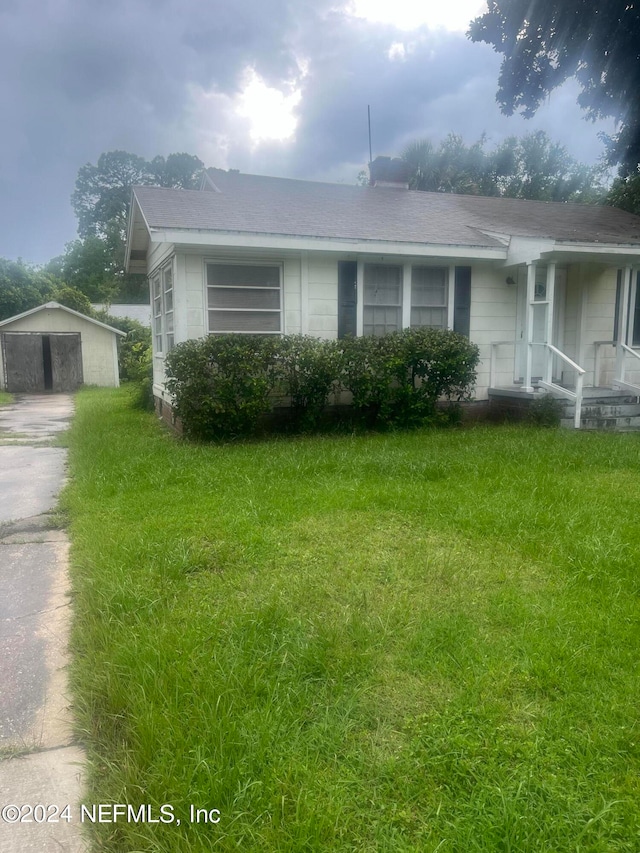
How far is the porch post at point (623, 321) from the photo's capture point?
969cm

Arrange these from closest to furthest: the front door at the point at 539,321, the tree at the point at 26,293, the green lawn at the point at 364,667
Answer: the green lawn at the point at 364,667 < the front door at the point at 539,321 < the tree at the point at 26,293

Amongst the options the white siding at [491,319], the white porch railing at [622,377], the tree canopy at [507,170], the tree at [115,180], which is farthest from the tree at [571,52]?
the tree at [115,180]

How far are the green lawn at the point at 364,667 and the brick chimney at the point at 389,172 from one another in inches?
424

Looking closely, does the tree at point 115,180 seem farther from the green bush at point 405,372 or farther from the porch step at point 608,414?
the porch step at point 608,414

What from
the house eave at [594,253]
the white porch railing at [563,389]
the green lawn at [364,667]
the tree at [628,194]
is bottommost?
the green lawn at [364,667]

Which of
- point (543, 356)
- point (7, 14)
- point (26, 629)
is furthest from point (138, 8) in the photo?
point (26, 629)

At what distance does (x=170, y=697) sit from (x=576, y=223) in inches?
466

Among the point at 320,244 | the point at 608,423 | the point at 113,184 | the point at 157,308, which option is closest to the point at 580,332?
the point at 608,423

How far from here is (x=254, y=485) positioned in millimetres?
5512

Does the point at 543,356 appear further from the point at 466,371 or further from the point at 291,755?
the point at 291,755

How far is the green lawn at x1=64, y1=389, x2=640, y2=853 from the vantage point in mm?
1836

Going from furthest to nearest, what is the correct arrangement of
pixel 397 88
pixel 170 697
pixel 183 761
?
pixel 397 88 → pixel 170 697 → pixel 183 761

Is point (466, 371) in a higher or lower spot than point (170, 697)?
higher

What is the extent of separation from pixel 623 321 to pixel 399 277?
12.4 feet
